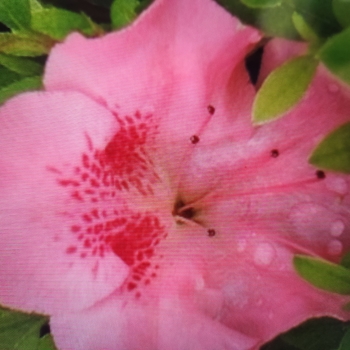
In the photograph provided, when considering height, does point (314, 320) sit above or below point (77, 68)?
below

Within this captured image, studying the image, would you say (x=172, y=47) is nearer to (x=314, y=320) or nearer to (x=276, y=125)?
(x=276, y=125)

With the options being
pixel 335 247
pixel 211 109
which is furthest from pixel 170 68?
pixel 335 247

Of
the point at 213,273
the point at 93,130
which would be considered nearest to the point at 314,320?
the point at 213,273

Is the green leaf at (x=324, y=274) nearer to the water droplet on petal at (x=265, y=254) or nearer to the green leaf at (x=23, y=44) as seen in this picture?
the water droplet on petal at (x=265, y=254)

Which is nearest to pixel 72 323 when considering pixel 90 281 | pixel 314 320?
pixel 90 281

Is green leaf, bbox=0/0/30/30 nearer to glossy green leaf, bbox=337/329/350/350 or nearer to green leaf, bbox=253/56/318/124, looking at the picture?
green leaf, bbox=253/56/318/124

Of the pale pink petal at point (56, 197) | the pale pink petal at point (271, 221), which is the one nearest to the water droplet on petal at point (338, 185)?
the pale pink petal at point (271, 221)
